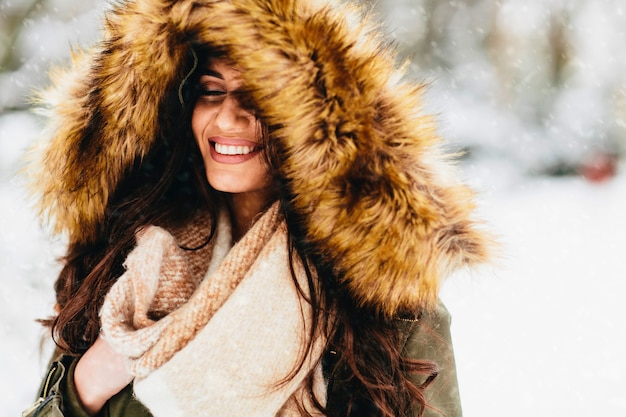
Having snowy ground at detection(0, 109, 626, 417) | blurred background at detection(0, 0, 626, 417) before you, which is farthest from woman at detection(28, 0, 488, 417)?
snowy ground at detection(0, 109, 626, 417)

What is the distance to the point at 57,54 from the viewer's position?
4.69 metres

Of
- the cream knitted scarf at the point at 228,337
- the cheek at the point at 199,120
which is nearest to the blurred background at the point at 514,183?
the cream knitted scarf at the point at 228,337

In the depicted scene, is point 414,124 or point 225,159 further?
point 225,159

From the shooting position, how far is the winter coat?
135 centimetres

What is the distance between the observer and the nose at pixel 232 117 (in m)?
1.38

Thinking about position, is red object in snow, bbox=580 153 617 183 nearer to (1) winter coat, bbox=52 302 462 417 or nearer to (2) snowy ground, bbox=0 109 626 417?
(2) snowy ground, bbox=0 109 626 417

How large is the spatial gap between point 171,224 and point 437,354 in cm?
78

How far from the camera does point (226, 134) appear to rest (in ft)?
4.63

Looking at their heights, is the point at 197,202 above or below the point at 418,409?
above

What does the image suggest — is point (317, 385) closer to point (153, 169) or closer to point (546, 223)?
point (153, 169)

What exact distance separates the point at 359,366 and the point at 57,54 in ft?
14.1

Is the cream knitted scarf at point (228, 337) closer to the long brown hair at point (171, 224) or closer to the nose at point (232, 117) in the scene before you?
the long brown hair at point (171, 224)

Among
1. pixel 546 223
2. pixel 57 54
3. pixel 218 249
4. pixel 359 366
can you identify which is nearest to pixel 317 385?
pixel 359 366

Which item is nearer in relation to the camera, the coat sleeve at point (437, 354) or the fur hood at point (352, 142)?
→ the fur hood at point (352, 142)
